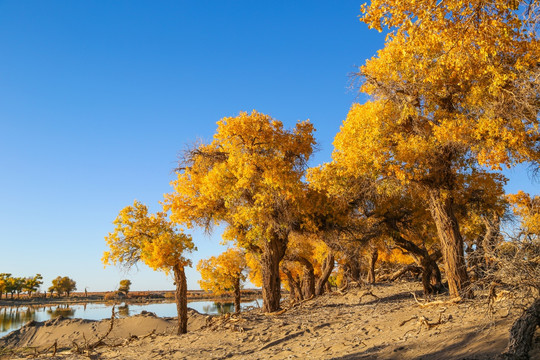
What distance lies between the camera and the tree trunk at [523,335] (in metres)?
6.25

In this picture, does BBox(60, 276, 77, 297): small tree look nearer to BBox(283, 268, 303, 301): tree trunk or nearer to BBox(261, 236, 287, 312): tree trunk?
BBox(283, 268, 303, 301): tree trunk

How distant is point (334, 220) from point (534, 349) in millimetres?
12115

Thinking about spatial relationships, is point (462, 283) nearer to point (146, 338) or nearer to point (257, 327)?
point (257, 327)

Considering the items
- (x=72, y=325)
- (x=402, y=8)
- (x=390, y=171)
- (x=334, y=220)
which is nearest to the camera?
(x=402, y=8)

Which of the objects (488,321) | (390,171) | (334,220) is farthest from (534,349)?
(334,220)

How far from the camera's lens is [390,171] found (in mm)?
14148

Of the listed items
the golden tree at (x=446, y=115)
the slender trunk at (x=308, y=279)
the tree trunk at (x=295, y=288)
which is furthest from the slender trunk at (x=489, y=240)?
the tree trunk at (x=295, y=288)

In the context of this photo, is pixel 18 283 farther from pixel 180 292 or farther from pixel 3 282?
pixel 180 292

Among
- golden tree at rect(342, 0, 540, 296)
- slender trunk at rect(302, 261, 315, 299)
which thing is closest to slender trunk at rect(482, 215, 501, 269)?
golden tree at rect(342, 0, 540, 296)

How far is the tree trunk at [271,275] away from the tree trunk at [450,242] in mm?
6928

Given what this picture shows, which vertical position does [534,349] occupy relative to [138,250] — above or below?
below

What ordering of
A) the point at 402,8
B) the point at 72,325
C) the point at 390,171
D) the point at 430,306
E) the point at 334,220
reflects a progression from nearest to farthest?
1. the point at 402,8
2. the point at 430,306
3. the point at 390,171
4. the point at 334,220
5. the point at 72,325

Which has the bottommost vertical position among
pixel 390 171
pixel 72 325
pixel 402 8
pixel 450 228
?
pixel 72 325

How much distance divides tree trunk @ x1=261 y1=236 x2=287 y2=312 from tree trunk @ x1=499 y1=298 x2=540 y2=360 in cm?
1203
